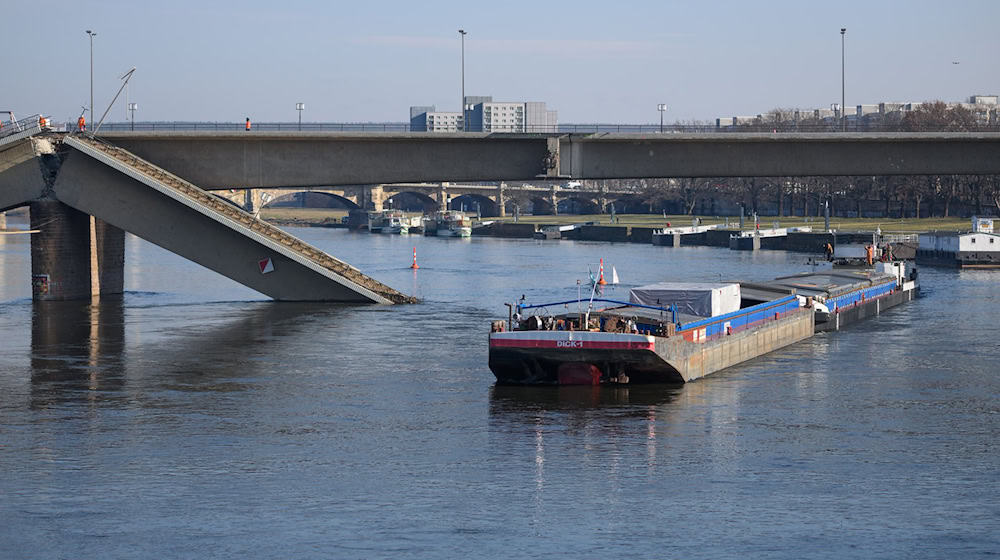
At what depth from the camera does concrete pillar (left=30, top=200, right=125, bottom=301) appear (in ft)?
223

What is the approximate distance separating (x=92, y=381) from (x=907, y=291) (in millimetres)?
52291

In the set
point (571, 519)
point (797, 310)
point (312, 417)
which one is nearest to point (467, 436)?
point (312, 417)

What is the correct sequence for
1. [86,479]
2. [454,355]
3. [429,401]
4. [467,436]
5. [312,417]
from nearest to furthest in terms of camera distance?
1. [86,479]
2. [467,436]
3. [312,417]
4. [429,401]
5. [454,355]

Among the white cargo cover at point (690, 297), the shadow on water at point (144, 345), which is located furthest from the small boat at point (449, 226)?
the white cargo cover at point (690, 297)

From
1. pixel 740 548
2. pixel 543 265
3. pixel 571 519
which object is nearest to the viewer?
pixel 740 548

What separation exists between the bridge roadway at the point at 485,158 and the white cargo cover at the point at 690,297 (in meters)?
16.4

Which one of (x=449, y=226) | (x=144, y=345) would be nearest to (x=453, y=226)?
(x=449, y=226)

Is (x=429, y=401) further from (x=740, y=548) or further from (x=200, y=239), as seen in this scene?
(x=200, y=239)

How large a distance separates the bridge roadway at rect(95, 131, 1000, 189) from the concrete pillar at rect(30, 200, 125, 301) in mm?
5080

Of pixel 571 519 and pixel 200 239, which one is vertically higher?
pixel 200 239

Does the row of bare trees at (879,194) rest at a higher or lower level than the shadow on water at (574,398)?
higher

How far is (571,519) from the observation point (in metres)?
27.9

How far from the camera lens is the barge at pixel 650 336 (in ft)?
140

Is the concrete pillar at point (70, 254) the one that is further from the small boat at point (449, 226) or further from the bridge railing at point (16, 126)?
the small boat at point (449, 226)
